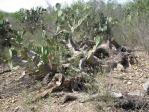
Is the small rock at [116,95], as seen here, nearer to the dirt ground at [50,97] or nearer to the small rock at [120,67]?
the dirt ground at [50,97]

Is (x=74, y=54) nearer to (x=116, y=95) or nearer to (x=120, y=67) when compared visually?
(x=120, y=67)

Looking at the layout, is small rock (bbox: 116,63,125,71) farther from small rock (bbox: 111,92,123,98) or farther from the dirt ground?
small rock (bbox: 111,92,123,98)

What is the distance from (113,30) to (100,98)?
570cm

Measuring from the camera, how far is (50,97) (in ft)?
16.6

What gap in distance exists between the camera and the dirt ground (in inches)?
185

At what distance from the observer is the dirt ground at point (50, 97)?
470 cm

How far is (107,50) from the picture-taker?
716cm

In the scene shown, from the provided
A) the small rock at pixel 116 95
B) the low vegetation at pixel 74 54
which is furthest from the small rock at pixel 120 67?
the small rock at pixel 116 95

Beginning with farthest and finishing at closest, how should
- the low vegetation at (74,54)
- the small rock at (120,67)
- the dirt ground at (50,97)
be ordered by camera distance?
the small rock at (120,67), the low vegetation at (74,54), the dirt ground at (50,97)

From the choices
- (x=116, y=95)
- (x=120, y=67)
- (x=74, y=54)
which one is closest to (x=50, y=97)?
(x=116, y=95)

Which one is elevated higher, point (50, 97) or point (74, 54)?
point (74, 54)

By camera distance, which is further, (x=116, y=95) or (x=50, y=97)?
(x=50, y=97)

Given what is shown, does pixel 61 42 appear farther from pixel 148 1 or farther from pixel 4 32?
pixel 148 1

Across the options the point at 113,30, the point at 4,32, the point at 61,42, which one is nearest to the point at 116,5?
the point at 113,30
